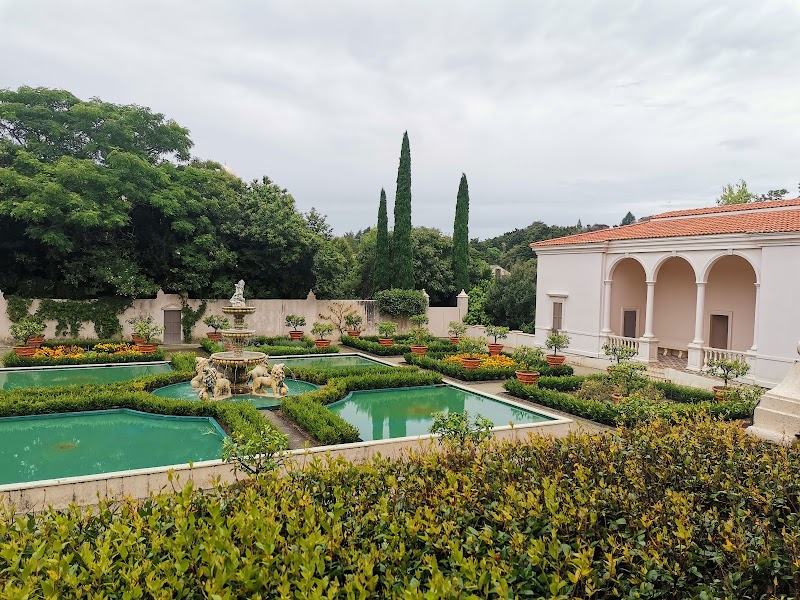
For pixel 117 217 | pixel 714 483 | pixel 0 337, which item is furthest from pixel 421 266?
pixel 714 483

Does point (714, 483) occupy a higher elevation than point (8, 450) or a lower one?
higher

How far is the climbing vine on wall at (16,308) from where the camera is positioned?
22734 mm

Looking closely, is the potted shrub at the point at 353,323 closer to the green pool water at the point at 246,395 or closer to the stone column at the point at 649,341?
the green pool water at the point at 246,395

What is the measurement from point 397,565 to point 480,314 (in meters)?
27.2

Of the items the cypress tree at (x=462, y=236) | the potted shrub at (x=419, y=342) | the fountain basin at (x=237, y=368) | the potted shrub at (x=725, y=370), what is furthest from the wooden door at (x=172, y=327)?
the potted shrub at (x=725, y=370)

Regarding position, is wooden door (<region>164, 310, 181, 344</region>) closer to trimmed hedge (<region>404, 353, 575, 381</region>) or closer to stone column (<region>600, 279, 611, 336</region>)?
trimmed hedge (<region>404, 353, 575, 381</region>)

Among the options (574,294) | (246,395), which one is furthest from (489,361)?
(246,395)

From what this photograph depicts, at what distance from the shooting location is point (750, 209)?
830 inches

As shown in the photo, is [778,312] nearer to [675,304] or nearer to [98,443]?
[675,304]

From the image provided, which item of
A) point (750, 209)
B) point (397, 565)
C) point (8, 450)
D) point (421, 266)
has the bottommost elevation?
point (8, 450)

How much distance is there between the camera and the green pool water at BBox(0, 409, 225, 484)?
28.8ft

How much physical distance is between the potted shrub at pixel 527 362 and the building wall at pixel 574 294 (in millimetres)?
3569

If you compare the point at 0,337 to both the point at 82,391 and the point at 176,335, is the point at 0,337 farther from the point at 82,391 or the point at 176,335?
the point at 82,391

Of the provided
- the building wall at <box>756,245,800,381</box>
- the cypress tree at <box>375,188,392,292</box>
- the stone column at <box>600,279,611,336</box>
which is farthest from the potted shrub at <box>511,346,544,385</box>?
the cypress tree at <box>375,188,392,292</box>
